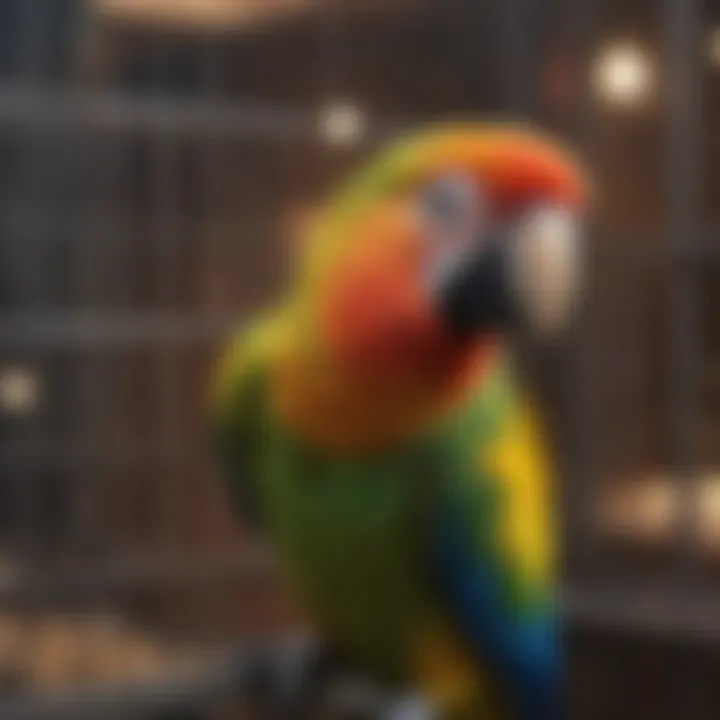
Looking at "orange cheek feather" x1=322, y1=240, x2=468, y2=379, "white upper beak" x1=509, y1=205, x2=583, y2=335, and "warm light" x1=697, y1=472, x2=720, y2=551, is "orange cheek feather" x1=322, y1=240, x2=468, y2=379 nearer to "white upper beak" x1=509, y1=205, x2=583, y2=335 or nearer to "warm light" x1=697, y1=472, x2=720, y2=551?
"white upper beak" x1=509, y1=205, x2=583, y2=335

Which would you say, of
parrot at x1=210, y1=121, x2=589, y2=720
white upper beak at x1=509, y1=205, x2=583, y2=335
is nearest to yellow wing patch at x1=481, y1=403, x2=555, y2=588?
parrot at x1=210, y1=121, x2=589, y2=720

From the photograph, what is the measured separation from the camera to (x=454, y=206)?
0.71 metres

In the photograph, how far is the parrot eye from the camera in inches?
27.9

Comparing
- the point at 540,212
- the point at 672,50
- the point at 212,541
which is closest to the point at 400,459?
the point at 540,212

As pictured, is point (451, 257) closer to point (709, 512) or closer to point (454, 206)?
point (454, 206)

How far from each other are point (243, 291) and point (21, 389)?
0.16 m

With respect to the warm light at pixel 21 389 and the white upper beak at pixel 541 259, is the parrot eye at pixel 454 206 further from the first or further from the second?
the warm light at pixel 21 389

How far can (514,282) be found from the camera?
70 centimetres

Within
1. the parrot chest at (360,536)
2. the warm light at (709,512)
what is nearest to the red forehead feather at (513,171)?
the parrot chest at (360,536)

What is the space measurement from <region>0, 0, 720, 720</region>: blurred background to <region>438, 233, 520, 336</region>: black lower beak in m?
0.33

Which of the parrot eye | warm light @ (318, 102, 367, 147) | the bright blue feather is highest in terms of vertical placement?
warm light @ (318, 102, 367, 147)

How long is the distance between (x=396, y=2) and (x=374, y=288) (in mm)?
518

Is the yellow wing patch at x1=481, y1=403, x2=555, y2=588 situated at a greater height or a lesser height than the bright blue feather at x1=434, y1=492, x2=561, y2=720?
greater

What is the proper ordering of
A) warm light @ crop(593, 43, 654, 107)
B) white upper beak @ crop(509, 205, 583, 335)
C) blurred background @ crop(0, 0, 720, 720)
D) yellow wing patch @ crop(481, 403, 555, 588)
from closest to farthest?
white upper beak @ crop(509, 205, 583, 335)
yellow wing patch @ crop(481, 403, 555, 588)
blurred background @ crop(0, 0, 720, 720)
warm light @ crop(593, 43, 654, 107)
